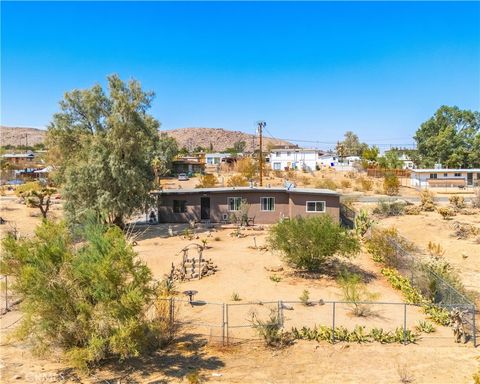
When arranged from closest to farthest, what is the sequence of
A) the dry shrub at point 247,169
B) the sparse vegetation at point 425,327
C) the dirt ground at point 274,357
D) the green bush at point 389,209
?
the dirt ground at point 274,357, the sparse vegetation at point 425,327, the green bush at point 389,209, the dry shrub at point 247,169

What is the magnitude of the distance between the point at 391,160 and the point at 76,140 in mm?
59777

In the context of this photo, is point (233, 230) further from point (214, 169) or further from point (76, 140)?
point (214, 169)

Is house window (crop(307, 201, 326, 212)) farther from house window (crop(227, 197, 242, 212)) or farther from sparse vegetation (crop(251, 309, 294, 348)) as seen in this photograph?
sparse vegetation (crop(251, 309, 294, 348))

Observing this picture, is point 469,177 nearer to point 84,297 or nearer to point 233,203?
point 233,203

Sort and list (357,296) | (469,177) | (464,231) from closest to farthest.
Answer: (357,296), (464,231), (469,177)

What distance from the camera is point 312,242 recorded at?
21.2 m

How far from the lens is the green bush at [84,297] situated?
1130cm

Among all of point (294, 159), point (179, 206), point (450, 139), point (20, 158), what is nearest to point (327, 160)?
point (294, 159)

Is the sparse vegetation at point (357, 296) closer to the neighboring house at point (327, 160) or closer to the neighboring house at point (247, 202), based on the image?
the neighboring house at point (247, 202)

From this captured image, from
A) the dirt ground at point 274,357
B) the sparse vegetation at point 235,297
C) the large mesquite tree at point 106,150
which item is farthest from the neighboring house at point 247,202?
the sparse vegetation at point 235,297

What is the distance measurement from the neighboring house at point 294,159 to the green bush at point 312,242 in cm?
5811

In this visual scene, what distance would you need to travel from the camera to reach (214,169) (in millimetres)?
85125

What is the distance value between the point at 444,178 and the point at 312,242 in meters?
48.4

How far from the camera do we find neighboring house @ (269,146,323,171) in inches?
3164
